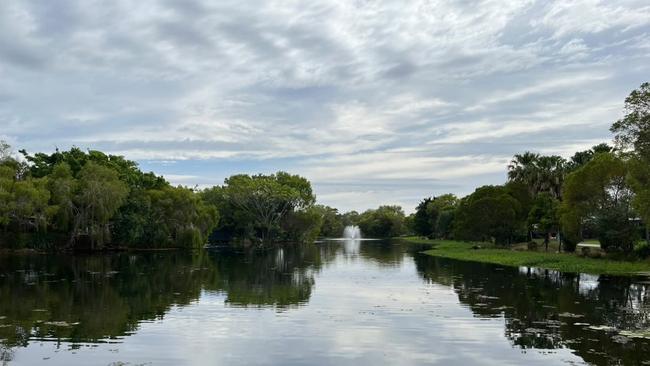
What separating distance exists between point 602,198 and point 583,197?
1564mm

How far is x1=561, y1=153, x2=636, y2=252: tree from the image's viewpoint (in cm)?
4838

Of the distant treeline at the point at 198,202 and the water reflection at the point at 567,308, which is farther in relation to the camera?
the distant treeline at the point at 198,202

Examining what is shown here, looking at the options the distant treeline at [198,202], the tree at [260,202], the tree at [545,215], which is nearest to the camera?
the distant treeline at [198,202]

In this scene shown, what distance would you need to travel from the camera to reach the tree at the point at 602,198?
48.4 metres

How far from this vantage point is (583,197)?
5197 centimetres

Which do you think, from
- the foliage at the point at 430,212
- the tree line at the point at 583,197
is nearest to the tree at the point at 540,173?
the tree line at the point at 583,197

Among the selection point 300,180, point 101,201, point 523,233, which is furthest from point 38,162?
point 523,233

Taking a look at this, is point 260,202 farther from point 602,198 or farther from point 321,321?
point 321,321

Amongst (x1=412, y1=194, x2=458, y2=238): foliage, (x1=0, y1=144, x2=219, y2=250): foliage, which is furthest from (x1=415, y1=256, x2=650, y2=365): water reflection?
(x1=412, y1=194, x2=458, y2=238): foliage

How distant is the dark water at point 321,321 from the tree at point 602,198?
11.7 meters

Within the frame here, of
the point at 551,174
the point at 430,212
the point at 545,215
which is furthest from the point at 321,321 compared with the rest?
the point at 430,212

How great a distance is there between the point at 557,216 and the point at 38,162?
71.2 m

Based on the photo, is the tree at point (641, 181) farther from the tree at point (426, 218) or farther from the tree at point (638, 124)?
the tree at point (426, 218)

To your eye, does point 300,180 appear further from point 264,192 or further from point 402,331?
point 402,331
